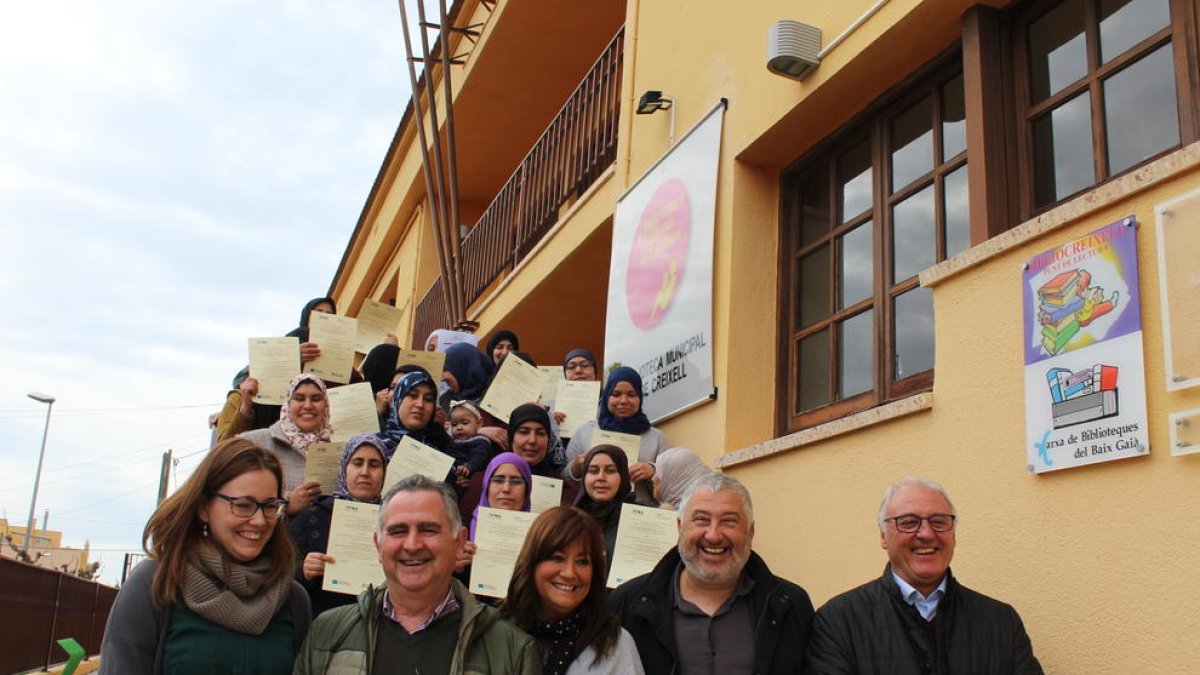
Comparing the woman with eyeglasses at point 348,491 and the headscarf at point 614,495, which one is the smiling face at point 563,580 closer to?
the woman with eyeglasses at point 348,491

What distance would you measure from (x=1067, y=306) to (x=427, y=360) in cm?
413

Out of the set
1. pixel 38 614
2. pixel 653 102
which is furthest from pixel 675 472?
pixel 38 614

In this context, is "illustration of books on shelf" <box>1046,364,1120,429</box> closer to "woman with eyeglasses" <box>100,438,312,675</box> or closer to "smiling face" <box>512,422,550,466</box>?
"woman with eyeglasses" <box>100,438,312,675</box>

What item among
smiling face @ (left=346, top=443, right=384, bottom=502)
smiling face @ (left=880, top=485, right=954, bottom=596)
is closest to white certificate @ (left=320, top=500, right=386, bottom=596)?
smiling face @ (left=346, top=443, right=384, bottom=502)

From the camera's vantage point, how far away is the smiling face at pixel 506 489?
15.0 ft

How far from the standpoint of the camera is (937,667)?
3.02 meters

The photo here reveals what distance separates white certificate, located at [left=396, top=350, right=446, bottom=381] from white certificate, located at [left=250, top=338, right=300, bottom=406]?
770 millimetres

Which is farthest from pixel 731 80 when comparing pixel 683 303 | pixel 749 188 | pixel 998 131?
pixel 998 131

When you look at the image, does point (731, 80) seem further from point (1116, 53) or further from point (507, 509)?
point (507, 509)

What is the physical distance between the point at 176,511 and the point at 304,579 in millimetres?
1340

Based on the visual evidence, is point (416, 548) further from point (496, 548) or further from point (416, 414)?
point (416, 414)

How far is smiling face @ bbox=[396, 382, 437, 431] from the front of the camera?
5250mm

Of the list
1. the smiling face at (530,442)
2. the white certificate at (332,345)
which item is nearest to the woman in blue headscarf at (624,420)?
the smiling face at (530,442)

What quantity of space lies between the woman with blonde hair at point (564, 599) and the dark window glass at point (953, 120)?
2.56 m
